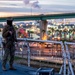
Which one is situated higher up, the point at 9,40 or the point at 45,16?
the point at 9,40

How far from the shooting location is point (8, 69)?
9812mm

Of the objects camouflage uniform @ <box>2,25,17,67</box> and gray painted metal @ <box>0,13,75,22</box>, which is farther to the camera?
gray painted metal @ <box>0,13,75,22</box>

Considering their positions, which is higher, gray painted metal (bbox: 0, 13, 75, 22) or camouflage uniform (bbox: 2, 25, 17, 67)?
camouflage uniform (bbox: 2, 25, 17, 67)

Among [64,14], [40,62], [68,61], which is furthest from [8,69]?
[64,14]

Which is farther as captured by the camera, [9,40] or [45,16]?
[45,16]

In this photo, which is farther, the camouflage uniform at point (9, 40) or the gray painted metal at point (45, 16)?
the gray painted metal at point (45, 16)

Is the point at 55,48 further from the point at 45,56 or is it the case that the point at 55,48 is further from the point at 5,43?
the point at 45,56

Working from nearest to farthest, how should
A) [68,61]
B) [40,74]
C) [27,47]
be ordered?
[40,74] → [68,61] → [27,47]

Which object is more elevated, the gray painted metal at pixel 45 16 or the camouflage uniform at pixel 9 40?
the camouflage uniform at pixel 9 40

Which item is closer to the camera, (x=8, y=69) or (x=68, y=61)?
(x=68, y=61)

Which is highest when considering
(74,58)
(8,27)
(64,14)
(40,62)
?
(8,27)

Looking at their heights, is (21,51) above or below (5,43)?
below

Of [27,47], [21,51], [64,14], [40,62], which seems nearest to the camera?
[27,47]

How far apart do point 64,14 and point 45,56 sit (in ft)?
216
